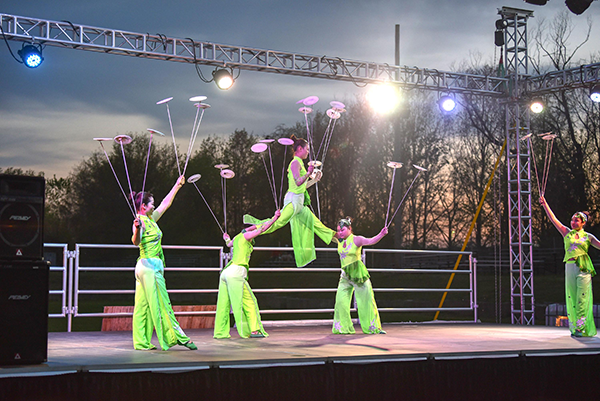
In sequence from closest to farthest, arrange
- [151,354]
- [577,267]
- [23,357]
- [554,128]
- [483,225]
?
[23,357], [151,354], [577,267], [554,128], [483,225]

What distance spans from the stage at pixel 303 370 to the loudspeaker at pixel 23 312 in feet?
0.45

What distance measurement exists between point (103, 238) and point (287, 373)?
2747 cm

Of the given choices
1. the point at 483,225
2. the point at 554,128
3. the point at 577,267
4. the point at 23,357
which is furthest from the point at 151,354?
the point at 483,225

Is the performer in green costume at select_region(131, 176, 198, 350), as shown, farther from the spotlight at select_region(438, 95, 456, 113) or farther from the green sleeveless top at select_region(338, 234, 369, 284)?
the spotlight at select_region(438, 95, 456, 113)

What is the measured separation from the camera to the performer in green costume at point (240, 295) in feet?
21.9

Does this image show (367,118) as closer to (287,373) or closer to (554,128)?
(554,128)

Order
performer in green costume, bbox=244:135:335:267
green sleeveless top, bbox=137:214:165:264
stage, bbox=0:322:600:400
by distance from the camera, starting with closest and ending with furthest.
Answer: stage, bbox=0:322:600:400
green sleeveless top, bbox=137:214:165:264
performer in green costume, bbox=244:135:335:267

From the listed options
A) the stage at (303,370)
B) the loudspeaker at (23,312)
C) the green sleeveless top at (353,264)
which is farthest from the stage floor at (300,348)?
the green sleeveless top at (353,264)

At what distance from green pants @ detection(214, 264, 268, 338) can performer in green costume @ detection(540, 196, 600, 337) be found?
11.5 ft

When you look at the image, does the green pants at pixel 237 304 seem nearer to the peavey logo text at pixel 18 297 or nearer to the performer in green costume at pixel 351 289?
the performer in green costume at pixel 351 289

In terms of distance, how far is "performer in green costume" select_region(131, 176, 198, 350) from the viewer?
18.0 ft

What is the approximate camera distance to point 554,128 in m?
23.2

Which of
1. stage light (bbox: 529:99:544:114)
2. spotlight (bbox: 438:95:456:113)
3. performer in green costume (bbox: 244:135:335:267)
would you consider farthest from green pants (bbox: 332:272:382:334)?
stage light (bbox: 529:99:544:114)

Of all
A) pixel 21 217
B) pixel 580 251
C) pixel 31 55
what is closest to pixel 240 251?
pixel 21 217
